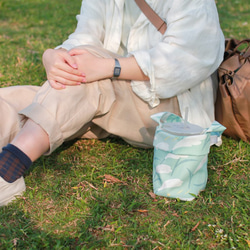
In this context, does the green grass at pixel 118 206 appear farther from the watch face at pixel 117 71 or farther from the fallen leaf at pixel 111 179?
the watch face at pixel 117 71

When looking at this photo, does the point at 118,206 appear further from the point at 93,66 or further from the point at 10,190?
the point at 93,66

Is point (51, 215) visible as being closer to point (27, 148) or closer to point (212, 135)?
point (27, 148)

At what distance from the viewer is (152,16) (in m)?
2.47

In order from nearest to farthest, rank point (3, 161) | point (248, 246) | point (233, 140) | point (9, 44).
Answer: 1. point (248, 246)
2. point (3, 161)
3. point (233, 140)
4. point (9, 44)

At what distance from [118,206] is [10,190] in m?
0.59

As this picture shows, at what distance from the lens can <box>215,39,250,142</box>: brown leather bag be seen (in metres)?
2.48

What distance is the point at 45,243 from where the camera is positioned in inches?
74.3

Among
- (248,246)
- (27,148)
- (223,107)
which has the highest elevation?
(27,148)

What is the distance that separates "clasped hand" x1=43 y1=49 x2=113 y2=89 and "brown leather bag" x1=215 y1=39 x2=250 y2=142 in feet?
2.49

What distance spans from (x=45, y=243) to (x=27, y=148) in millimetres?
522

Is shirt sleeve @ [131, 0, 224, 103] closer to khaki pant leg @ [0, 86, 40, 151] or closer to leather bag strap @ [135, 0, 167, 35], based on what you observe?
leather bag strap @ [135, 0, 167, 35]

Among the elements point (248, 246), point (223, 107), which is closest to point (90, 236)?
point (248, 246)

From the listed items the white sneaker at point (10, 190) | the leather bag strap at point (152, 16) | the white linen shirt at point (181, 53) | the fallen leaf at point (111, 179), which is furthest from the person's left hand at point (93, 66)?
the white sneaker at point (10, 190)

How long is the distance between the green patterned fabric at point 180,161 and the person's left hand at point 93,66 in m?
0.42
